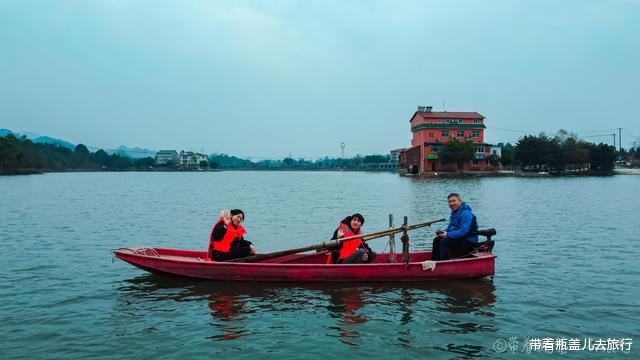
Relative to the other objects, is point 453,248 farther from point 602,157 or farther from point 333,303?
point 602,157

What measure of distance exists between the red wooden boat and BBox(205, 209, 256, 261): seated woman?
406 mm

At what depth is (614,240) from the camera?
19688 millimetres

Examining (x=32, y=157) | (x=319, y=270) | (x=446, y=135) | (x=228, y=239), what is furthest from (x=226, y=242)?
(x=32, y=157)

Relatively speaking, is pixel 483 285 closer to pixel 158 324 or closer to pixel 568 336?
pixel 568 336

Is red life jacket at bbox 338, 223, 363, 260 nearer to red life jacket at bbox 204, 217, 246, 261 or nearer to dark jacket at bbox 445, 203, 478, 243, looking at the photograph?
dark jacket at bbox 445, 203, 478, 243

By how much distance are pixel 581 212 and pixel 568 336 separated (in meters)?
23.7

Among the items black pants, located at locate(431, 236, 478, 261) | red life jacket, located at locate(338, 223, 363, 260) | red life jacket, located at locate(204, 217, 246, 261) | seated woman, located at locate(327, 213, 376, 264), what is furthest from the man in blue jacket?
red life jacket, located at locate(204, 217, 246, 261)

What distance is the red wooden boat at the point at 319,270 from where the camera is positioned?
40.0ft

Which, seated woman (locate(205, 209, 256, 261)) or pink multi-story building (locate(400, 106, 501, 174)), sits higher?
pink multi-story building (locate(400, 106, 501, 174))

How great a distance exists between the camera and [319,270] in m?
12.2

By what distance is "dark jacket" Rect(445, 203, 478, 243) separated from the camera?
1231 centimetres

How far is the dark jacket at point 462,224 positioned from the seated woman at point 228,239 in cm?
499

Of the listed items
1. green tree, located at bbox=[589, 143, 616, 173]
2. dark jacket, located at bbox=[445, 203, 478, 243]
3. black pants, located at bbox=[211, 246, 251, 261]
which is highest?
green tree, located at bbox=[589, 143, 616, 173]

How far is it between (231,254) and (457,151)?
3249 inches
